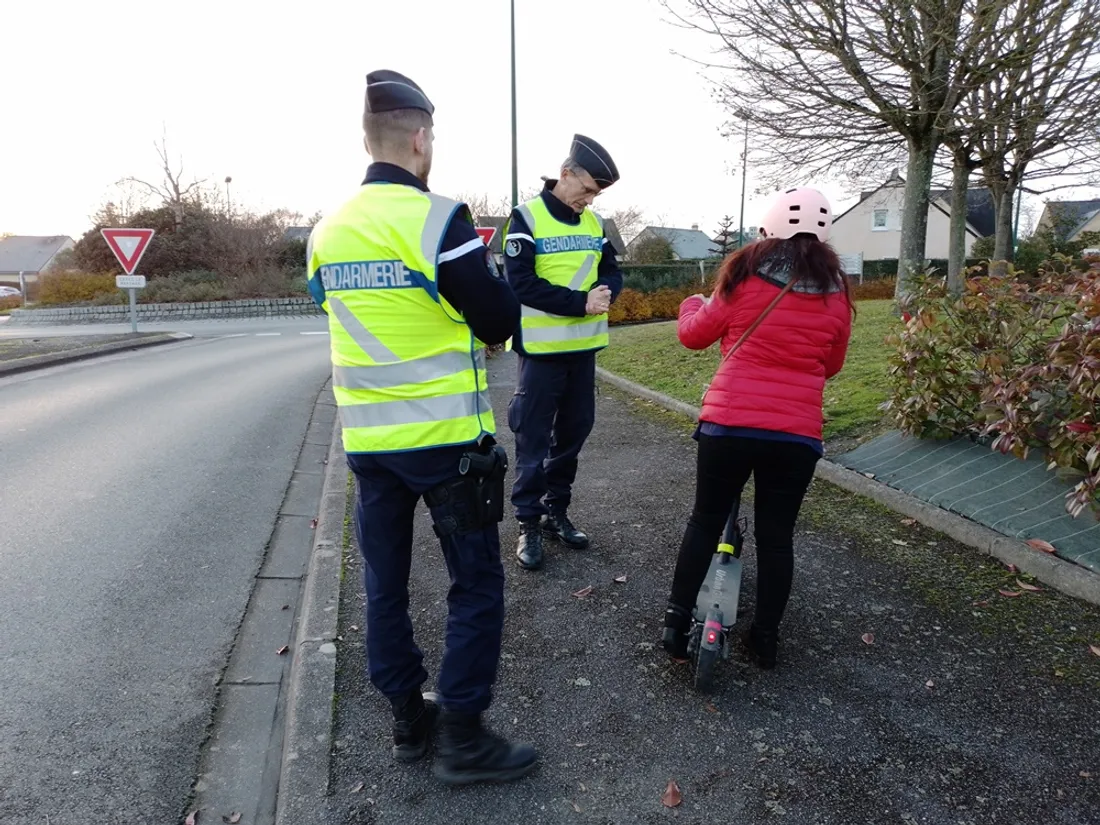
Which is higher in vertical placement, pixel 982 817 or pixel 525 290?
pixel 525 290

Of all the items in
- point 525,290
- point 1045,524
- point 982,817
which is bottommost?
point 982,817

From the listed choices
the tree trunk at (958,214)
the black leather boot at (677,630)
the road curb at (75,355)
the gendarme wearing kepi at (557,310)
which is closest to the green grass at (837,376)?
the tree trunk at (958,214)

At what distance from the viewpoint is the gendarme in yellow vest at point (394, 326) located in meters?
2.31

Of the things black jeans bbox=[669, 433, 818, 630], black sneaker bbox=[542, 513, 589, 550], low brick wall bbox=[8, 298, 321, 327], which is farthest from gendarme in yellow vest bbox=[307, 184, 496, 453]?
low brick wall bbox=[8, 298, 321, 327]

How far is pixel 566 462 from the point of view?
4363 millimetres

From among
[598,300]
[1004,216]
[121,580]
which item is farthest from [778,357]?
[1004,216]

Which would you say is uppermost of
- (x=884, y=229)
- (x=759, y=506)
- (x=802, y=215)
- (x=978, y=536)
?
(x=884, y=229)

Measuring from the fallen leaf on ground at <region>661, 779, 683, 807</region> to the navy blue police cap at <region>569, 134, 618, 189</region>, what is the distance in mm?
2739

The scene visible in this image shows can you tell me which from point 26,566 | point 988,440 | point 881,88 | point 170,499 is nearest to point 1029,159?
point 881,88

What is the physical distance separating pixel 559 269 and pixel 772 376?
4.73 feet

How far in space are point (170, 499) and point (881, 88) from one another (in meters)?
9.43

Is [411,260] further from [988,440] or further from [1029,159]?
[1029,159]

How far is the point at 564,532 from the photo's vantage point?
14.5 ft

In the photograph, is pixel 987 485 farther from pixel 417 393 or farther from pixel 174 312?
pixel 174 312
